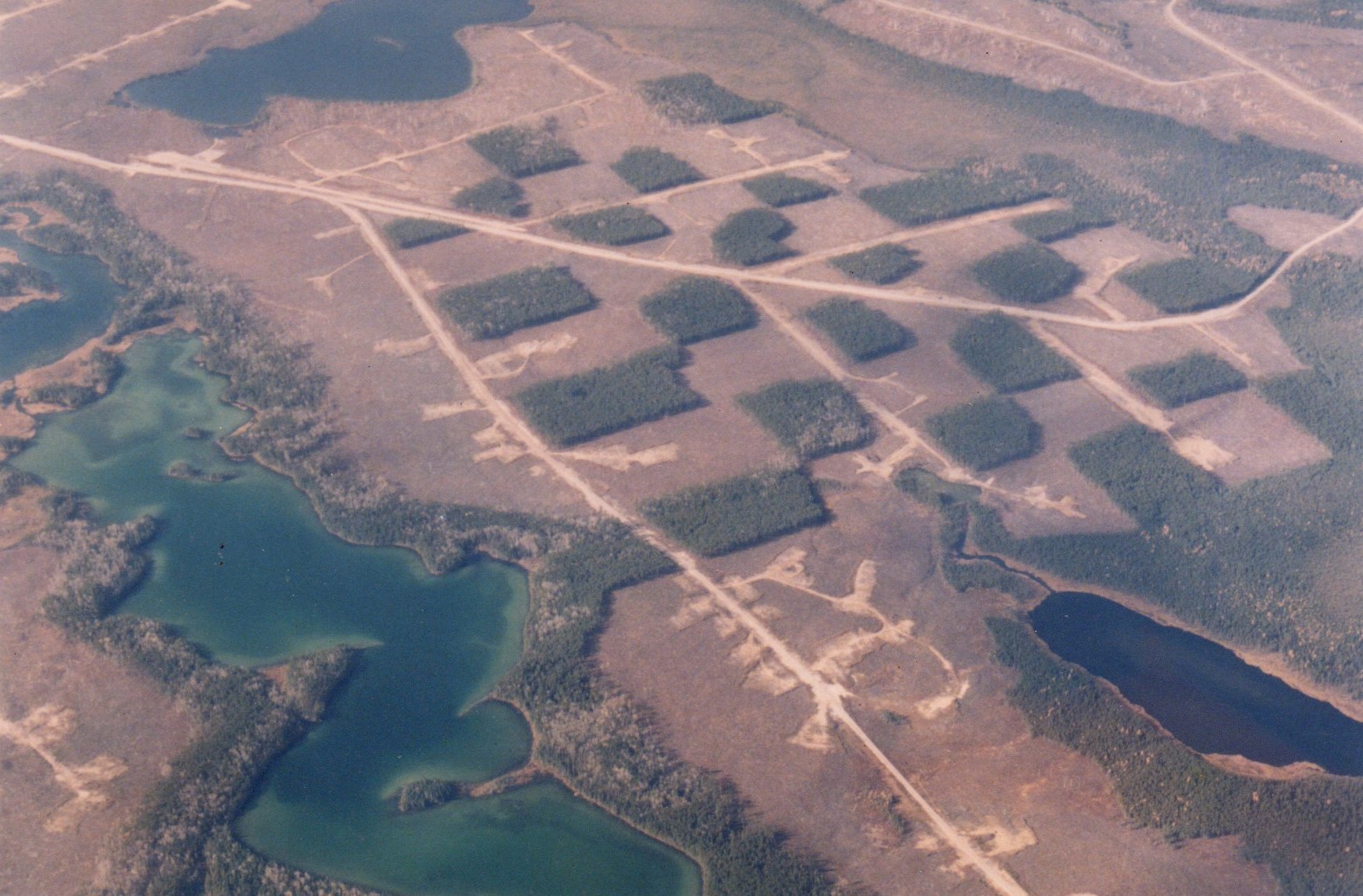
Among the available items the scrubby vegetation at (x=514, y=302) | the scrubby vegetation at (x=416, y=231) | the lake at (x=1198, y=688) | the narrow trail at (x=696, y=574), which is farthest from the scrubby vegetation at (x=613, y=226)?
the lake at (x=1198, y=688)

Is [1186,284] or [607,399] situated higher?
[1186,284]

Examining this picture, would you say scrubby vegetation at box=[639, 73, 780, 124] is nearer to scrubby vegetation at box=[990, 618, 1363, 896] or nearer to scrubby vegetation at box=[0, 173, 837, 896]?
scrubby vegetation at box=[0, 173, 837, 896]

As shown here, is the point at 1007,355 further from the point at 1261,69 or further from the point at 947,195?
the point at 1261,69

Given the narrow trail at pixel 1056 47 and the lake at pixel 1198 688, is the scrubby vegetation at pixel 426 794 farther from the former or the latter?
the narrow trail at pixel 1056 47

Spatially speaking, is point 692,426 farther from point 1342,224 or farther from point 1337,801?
point 1342,224

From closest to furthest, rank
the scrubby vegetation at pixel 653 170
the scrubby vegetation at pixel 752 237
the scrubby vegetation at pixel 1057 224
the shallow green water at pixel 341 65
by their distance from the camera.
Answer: the scrubby vegetation at pixel 752 237 < the scrubby vegetation at pixel 1057 224 < the scrubby vegetation at pixel 653 170 < the shallow green water at pixel 341 65

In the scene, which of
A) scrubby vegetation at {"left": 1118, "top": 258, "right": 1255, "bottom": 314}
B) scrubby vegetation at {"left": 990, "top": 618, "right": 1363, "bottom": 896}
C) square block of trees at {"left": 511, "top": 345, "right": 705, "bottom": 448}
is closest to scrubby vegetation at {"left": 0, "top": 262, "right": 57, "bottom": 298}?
square block of trees at {"left": 511, "top": 345, "right": 705, "bottom": 448}

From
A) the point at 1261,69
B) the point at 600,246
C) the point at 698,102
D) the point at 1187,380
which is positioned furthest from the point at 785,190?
the point at 1261,69
